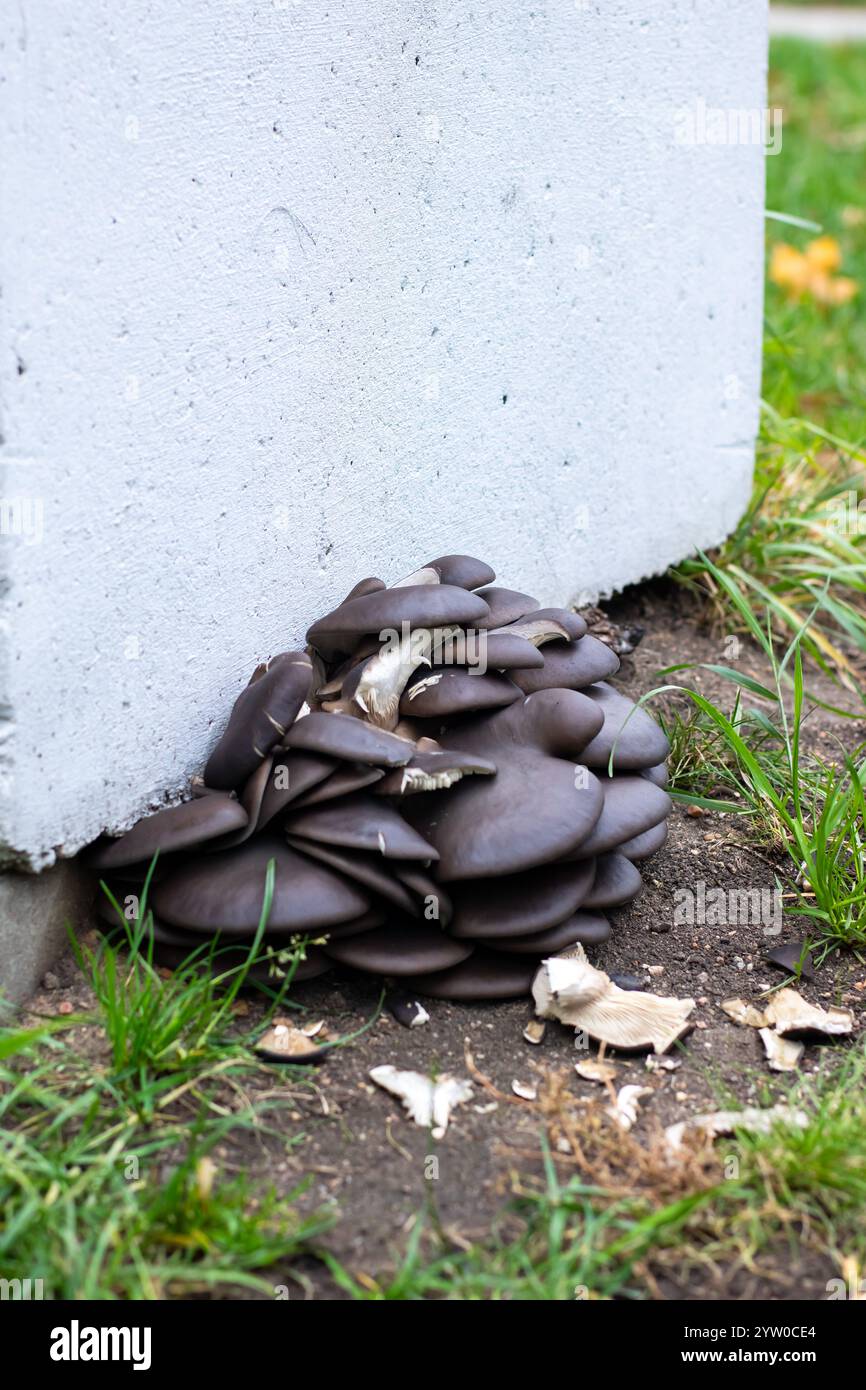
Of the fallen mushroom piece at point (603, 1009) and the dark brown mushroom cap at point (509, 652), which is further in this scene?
the dark brown mushroom cap at point (509, 652)

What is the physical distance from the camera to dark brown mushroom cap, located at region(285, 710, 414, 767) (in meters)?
2.58

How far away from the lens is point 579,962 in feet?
8.82

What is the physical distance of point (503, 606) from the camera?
Result: 3080 millimetres

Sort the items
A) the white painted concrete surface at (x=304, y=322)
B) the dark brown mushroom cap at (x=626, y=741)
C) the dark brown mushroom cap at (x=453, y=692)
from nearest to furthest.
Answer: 1. the white painted concrete surface at (x=304, y=322)
2. the dark brown mushroom cap at (x=453, y=692)
3. the dark brown mushroom cap at (x=626, y=741)

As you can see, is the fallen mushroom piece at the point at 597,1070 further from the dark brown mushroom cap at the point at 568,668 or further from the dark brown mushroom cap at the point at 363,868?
the dark brown mushroom cap at the point at 568,668

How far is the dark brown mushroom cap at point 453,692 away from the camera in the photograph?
9.06 feet

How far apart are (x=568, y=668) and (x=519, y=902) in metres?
Answer: 0.56

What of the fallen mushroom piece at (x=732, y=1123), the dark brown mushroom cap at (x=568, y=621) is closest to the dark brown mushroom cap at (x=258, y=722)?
the dark brown mushroom cap at (x=568, y=621)

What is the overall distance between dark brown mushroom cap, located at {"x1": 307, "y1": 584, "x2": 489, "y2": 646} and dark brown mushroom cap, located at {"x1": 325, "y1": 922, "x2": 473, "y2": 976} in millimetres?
592

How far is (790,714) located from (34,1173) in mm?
2526

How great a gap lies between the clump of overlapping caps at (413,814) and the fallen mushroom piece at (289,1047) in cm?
10

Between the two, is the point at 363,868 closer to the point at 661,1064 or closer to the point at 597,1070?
the point at 597,1070

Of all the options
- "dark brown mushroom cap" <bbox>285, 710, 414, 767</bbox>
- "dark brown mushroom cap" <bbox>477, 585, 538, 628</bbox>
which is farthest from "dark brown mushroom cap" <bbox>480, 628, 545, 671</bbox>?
"dark brown mushroom cap" <bbox>285, 710, 414, 767</bbox>

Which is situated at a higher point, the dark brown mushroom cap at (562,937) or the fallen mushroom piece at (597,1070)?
the dark brown mushroom cap at (562,937)
